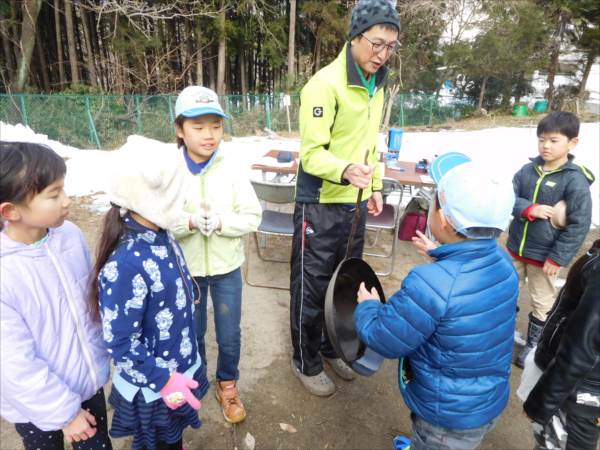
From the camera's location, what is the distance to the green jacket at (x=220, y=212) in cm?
178

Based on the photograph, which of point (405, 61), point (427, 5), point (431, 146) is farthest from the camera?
point (405, 61)

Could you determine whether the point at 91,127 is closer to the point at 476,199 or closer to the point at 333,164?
the point at 333,164

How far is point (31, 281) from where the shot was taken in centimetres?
120

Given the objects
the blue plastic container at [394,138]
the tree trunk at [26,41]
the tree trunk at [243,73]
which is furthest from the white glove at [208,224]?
the tree trunk at [243,73]

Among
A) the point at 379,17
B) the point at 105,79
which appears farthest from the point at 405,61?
the point at 379,17

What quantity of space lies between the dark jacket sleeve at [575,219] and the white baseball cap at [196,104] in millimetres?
2048

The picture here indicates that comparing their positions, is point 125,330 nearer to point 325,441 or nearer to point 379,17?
point 325,441

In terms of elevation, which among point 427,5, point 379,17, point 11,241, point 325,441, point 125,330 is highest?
point 427,5

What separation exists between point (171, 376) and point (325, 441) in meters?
1.10

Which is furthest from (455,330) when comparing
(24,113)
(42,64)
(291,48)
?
(42,64)

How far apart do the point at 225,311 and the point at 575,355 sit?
1.49 meters

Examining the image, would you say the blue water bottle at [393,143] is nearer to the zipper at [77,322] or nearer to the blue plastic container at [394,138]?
the blue plastic container at [394,138]

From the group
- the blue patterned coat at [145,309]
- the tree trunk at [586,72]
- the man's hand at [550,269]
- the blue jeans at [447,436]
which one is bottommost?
the blue jeans at [447,436]

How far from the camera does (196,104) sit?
5.44 feet
